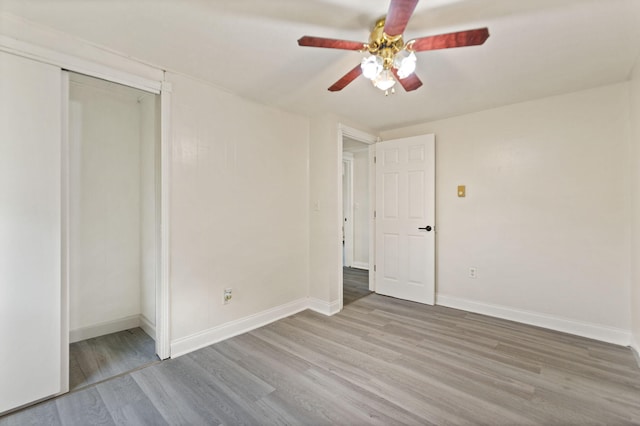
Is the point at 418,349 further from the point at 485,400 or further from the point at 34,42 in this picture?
the point at 34,42

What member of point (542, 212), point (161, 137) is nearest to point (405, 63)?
point (161, 137)

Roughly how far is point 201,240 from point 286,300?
1252 millimetres

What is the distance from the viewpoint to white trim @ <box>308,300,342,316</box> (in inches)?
126

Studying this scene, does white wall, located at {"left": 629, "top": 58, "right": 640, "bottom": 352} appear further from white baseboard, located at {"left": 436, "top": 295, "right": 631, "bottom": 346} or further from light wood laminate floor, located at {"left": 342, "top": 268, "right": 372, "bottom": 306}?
light wood laminate floor, located at {"left": 342, "top": 268, "right": 372, "bottom": 306}

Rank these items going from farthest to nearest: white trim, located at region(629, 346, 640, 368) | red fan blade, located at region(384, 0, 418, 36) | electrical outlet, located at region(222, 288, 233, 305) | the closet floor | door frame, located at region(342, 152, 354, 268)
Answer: door frame, located at region(342, 152, 354, 268)
electrical outlet, located at region(222, 288, 233, 305)
white trim, located at region(629, 346, 640, 368)
the closet floor
red fan blade, located at region(384, 0, 418, 36)

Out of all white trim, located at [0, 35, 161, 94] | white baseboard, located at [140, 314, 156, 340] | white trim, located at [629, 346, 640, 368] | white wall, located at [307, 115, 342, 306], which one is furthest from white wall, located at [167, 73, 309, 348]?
white trim, located at [629, 346, 640, 368]

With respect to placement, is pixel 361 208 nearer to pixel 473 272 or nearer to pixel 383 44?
pixel 473 272

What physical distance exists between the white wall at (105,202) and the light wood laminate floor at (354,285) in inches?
91.6

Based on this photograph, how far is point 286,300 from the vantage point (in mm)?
3203

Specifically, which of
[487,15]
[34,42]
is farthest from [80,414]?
[487,15]

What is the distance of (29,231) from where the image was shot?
1.71m

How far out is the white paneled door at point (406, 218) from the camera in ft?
11.5

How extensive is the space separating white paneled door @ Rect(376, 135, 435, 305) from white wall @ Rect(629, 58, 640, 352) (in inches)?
65.4

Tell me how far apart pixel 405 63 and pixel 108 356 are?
310 centimetres
